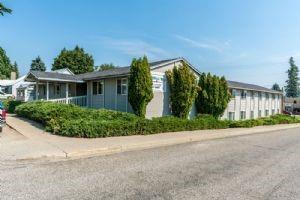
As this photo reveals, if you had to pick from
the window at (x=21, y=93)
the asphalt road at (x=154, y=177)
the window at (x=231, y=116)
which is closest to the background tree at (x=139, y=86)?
the asphalt road at (x=154, y=177)

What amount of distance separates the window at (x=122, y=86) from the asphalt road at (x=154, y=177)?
484 inches

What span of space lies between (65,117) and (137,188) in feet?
31.5

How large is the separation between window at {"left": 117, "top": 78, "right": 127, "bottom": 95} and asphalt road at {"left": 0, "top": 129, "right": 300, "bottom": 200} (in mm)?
12282

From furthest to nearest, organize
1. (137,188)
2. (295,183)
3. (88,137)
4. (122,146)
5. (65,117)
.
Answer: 1. (65,117)
2. (88,137)
3. (122,146)
4. (295,183)
5. (137,188)

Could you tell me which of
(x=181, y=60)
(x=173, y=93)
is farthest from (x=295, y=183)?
(x=181, y=60)

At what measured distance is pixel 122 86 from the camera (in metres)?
23.5

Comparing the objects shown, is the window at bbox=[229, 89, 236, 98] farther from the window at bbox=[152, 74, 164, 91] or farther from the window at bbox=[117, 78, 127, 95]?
the window at bbox=[117, 78, 127, 95]

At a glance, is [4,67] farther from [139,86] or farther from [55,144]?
[55,144]

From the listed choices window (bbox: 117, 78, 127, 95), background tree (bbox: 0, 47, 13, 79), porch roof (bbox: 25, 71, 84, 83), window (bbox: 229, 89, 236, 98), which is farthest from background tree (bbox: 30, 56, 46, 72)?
window (bbox: 117, 78, 127, 95)

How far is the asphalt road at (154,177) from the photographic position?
20.9 feet

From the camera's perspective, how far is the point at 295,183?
775 centimetres

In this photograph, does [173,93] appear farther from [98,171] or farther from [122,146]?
[98,171]

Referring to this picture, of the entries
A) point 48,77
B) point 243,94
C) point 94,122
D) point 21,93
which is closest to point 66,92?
point 48,77

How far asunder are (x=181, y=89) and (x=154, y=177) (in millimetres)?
15829
